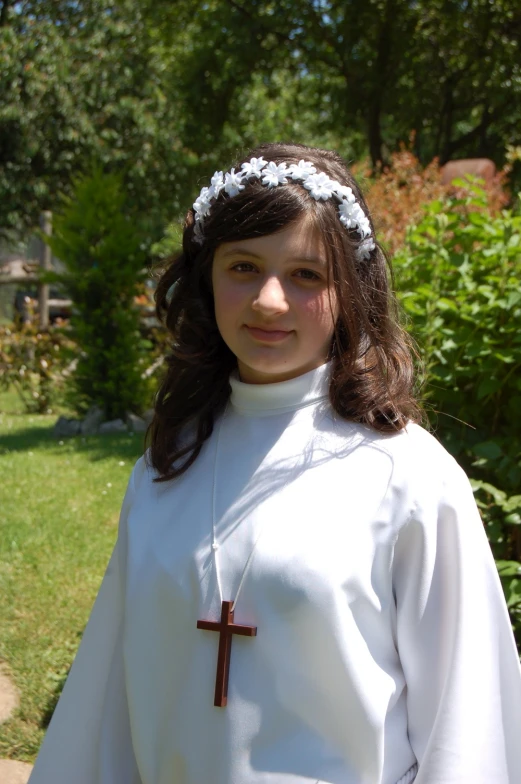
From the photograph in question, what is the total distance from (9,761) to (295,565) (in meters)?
1.96

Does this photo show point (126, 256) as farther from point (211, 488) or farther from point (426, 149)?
point (426, 149)

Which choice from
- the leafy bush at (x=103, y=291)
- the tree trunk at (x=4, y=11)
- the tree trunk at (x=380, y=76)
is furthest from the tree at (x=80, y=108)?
the leafy bush at (x=103, y=291)

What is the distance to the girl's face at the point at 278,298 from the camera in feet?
4.91

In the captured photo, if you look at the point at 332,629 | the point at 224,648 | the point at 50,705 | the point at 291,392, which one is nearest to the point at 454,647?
the point at 332,629

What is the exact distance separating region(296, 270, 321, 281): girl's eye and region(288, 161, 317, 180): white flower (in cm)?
17

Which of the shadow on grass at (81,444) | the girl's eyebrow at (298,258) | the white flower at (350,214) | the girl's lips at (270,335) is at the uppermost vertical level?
→ the white flower at (350,214)

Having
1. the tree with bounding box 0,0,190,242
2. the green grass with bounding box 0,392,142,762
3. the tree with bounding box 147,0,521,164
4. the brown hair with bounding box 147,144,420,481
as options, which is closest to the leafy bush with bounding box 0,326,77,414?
the green grass with bounding box 0,392,142,762

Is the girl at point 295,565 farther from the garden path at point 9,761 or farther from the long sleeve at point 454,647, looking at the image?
the garden path at point 9,761

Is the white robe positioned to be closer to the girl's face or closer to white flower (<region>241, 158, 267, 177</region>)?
the girl's face

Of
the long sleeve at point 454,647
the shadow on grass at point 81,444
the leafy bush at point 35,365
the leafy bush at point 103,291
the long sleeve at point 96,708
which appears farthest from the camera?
the leafy bush at point 35,365

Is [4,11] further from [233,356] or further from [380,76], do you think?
[233,356]

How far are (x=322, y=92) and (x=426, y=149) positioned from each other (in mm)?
3743

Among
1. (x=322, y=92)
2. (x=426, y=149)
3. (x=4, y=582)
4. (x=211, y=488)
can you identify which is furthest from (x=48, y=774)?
(x=426, y=149)

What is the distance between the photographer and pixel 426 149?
1834 cm
